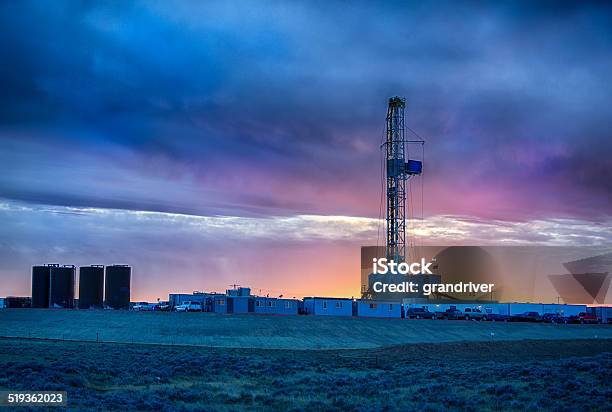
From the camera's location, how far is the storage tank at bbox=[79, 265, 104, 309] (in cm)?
9969

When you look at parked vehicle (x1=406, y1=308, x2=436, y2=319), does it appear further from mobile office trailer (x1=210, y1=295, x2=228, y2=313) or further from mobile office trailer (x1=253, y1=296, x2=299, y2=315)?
mobile office trailer (x1=210, y1=295, x2=228, y2=313)

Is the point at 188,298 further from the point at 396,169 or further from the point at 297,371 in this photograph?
the point at 297,371

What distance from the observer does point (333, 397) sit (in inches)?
1080

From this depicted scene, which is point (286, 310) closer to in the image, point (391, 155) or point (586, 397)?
point (391, 155)

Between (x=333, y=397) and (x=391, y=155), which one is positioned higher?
(x=391, y=155)

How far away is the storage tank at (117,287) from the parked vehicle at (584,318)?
2407 inches

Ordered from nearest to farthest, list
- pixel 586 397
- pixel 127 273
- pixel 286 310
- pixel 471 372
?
pixel 586 397, pixel 471 372, pixel 286 310, pixel 127 273

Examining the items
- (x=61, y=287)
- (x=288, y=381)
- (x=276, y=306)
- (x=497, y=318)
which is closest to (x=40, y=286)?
(x=61, y=287)

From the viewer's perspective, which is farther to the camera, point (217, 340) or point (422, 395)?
point (217, 340)

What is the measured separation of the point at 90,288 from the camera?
329 ft

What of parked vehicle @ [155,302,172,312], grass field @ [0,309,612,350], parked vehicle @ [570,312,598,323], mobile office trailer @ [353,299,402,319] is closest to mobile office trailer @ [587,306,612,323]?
parked vehicle @ [570,312,598,323]

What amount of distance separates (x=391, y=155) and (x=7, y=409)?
3044 inches

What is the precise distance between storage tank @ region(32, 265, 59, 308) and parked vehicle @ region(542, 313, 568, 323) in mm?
68666

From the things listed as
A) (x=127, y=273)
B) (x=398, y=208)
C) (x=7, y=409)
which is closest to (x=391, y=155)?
(x=398, y=208)
